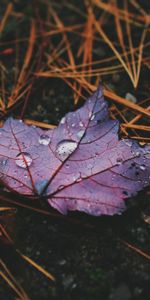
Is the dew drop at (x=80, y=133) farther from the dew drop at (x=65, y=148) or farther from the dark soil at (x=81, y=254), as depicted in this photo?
the dark soil at (x=81, y=254)

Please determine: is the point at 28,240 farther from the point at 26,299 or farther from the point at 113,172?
the point at 113,172

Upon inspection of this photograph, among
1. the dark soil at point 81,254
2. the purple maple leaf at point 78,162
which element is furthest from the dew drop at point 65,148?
the dark soil at point 81,254

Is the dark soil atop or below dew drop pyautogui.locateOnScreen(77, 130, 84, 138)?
below

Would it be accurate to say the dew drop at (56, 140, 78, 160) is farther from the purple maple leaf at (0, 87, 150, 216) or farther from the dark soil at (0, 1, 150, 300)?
the dark soil at (0, 1, 150, 300)

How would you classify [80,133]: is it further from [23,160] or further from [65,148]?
[23,160]

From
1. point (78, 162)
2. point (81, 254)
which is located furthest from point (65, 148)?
point (81, 254)

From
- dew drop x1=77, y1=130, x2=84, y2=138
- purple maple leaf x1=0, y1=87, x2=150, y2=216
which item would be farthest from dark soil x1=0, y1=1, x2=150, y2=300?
dew drop x1=77, y1=130, x2=84, y2=138
